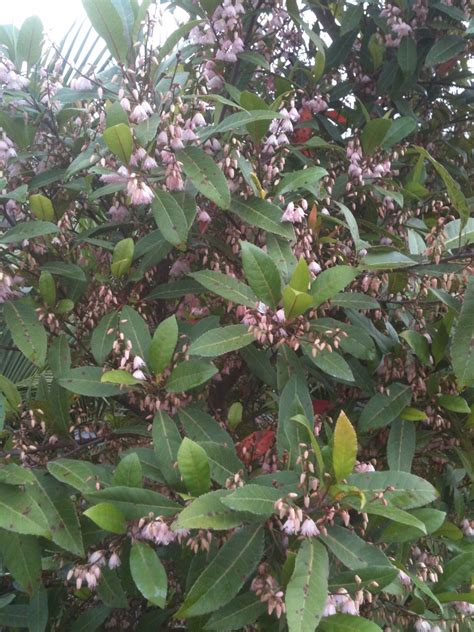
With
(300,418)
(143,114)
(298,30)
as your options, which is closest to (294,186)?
(143,114)

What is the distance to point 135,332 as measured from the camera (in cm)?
146

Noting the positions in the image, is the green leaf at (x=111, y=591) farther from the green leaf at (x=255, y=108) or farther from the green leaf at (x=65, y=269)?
the green leaf at (x=255, y=108)


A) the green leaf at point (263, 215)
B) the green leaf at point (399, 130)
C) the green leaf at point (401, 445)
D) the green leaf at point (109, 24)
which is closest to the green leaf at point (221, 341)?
the green leaf at point (263, 215)

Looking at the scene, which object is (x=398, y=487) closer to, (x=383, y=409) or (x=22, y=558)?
(x=383, y=409)

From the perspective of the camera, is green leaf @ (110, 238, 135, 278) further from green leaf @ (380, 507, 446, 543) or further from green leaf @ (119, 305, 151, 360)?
green leaf @ (380, 507, 446, 543)

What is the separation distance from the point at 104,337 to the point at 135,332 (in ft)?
0.30

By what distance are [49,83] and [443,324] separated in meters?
1.15

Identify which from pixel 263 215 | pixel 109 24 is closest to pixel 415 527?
pixel 263 215

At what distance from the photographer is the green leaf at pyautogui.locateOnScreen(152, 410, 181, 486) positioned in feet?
4.32

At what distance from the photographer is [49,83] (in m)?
1.73

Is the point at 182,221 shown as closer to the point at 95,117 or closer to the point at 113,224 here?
the point at 113,224

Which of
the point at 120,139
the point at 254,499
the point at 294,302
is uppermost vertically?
the point at 120,139

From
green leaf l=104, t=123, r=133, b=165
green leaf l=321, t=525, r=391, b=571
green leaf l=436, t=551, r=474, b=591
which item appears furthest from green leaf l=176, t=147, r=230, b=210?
green leaf l=436, t=551, r=474, b=591

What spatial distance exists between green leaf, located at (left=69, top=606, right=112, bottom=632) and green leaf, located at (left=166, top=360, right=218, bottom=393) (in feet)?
2.13
